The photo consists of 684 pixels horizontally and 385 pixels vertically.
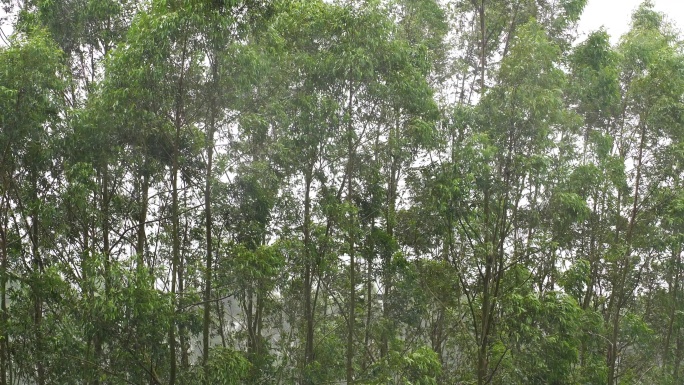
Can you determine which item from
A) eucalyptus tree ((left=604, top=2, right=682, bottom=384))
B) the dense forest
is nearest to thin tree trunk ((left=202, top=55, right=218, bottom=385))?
the dense forest

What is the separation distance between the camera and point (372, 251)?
11156mm

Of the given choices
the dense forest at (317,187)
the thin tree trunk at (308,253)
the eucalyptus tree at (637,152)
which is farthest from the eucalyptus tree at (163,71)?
the eucalyptus tree at (637,152)

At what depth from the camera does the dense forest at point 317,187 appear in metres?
9.17

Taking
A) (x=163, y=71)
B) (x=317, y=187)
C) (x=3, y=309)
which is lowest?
(x=3, y=309)

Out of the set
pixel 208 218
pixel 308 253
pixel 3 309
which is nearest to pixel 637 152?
pixel 308 253

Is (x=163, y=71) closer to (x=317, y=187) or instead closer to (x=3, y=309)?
(x=317, y=187)

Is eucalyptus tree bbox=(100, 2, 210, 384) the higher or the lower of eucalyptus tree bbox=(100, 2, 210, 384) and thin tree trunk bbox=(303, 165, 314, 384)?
the higher

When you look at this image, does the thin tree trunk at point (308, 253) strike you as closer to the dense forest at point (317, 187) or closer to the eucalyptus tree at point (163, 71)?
the dense forest at point (317, 187)

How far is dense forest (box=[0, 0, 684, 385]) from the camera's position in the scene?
30.1ft

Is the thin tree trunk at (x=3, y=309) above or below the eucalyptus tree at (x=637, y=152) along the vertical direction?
below

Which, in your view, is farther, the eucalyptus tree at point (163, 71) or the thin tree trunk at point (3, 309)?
the thin tree trunk at point (3, 309)

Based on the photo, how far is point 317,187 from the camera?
37.7ft

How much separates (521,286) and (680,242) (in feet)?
11.3

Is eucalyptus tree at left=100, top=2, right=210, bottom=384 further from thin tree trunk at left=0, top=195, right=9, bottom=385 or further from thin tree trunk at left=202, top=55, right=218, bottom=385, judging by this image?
thin tree trunk at left=0, top=195, right=9, bottom=385
